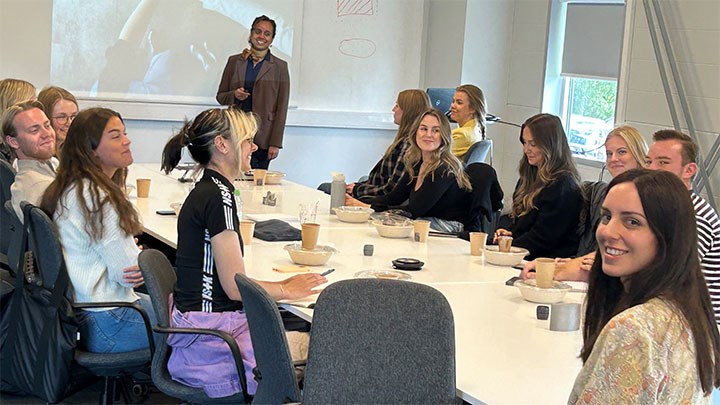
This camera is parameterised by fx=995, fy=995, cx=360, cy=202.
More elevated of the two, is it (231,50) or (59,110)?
(231,50)

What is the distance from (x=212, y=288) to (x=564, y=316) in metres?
1.08

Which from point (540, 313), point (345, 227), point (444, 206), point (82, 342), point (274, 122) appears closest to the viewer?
point (540, 313)

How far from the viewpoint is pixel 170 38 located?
762 cm

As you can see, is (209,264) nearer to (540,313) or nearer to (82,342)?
(82,342)

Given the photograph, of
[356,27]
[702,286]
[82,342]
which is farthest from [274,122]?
[702,286]

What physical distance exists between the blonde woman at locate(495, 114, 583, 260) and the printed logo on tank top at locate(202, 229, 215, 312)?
176 centimetres

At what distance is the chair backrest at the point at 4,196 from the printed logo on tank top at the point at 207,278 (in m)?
1.50

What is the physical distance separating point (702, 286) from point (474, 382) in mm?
683

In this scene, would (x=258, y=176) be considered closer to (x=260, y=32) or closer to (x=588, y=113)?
(x=260, y=32)

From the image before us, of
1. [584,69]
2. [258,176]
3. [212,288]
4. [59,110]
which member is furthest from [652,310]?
[584,69]

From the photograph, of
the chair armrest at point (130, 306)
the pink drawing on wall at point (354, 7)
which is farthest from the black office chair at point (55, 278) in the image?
the pink drawing on wall at point (354, 7)

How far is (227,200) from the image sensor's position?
308 cm

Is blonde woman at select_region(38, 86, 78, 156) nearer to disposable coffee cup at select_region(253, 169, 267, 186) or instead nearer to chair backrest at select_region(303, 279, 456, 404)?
disposable coffee cup at select_region(253, 169, 267, 186)

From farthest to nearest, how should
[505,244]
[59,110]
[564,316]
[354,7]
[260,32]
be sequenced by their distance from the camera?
[354,7], [260,32], [59,110], [505,244], [564,316]
